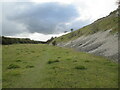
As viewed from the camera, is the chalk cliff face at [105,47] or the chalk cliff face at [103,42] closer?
the chalk cliff face at [105,47]

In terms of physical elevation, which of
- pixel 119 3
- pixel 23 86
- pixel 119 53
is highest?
pixel 119 3

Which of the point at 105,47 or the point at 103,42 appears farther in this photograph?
the point at 103,42

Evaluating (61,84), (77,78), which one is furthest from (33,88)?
(77,78)

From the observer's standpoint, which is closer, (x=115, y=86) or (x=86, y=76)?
(x=115, y=86)

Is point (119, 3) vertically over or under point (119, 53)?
over

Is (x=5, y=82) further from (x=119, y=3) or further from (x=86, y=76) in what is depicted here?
(x=119, y=3)

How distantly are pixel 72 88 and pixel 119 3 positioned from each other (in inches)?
1260

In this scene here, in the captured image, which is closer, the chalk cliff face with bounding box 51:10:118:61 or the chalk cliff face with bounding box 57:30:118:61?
the chalk cliff face with bounding box 57:30:118:61

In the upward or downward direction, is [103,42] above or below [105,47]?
above

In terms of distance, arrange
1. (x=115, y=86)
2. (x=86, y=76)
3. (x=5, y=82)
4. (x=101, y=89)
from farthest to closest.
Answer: (x=86, y=76) → (x=5, y=82) → (x=115, y=86) → (x=101, y=89)

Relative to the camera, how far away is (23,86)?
578 inches

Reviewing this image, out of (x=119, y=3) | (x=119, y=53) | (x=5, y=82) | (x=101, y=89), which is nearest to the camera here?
(x=101, y=89)

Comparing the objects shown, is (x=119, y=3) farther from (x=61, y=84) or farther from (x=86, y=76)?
(x=61, y=84)

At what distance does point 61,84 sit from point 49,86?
1.28 metres
